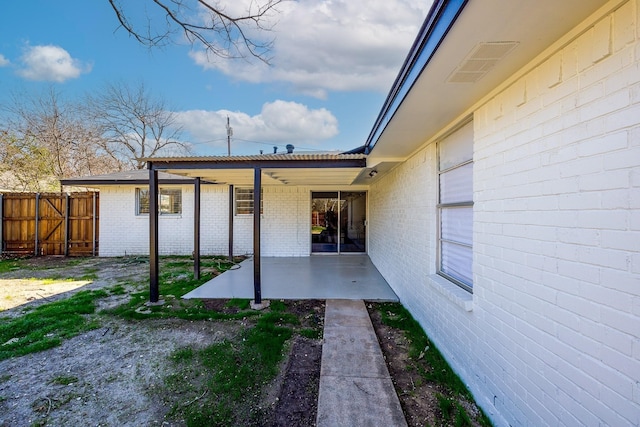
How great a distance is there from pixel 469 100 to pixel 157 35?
3606mm

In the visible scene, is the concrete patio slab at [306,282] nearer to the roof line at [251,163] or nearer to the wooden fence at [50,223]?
the roof line at [251,163]

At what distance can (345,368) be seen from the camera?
2896mm

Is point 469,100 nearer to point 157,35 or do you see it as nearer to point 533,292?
point 533,292

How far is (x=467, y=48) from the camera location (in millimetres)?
1653

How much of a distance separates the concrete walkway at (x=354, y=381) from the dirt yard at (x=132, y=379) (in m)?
0.12

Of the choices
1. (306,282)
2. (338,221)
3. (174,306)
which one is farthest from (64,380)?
(338,221)

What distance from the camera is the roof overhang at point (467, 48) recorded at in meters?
1.34

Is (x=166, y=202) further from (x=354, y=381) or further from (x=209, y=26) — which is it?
(x=354, y=381)

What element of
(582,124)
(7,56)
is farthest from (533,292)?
(7,56)

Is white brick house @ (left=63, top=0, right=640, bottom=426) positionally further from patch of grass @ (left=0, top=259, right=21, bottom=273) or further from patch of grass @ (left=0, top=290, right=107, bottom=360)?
patch of grass @ (left=0, top=259, right=21, bottom=273)

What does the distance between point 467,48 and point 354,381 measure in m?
2.81

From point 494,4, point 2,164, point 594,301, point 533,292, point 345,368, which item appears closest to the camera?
point 494,4

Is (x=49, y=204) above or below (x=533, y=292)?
above

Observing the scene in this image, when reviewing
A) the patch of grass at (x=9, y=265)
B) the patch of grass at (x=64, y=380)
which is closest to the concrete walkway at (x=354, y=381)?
the patch of grass at (x=64, y=380)
